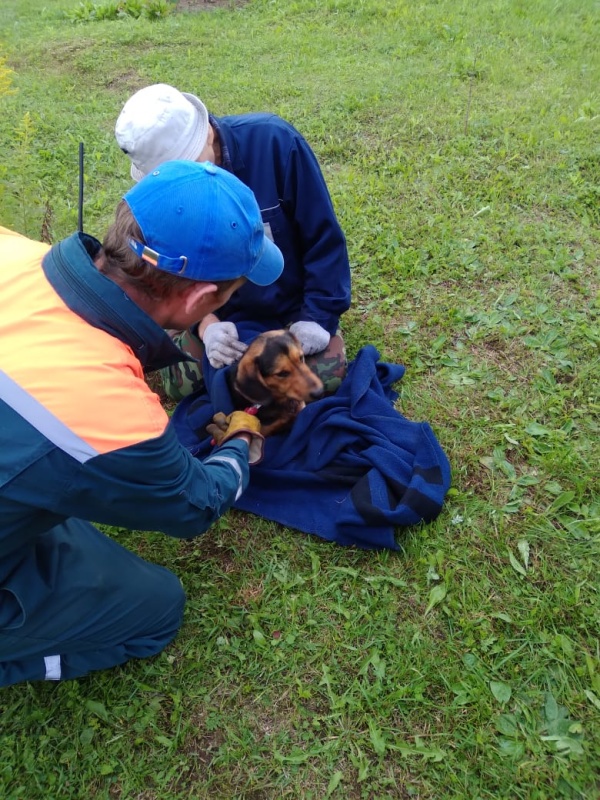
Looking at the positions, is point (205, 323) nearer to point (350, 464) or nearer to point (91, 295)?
point (350, 464)

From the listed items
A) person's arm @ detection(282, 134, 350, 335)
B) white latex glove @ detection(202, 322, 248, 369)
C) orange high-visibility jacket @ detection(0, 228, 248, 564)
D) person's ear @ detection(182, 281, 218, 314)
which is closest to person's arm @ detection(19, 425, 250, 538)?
orange high-visibility jacket @ detection(0, 228, 248, 564)

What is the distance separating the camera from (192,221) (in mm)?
1987

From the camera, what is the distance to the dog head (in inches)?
144

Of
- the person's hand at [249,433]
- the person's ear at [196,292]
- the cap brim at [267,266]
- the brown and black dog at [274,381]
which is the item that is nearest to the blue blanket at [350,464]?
the brown and black dog at [274,381]

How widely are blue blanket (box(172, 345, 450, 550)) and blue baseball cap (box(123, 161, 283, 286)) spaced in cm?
158

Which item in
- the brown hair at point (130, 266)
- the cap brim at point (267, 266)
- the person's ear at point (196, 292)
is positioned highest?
the brown hair at point (130, 266)

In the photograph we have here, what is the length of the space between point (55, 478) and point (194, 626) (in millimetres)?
1462

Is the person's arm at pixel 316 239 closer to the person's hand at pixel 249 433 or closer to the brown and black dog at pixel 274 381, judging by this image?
the brown and black dog at pixel 274 381

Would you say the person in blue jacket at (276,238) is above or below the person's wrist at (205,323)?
above

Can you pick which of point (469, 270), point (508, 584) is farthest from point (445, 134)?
point (508, 584)

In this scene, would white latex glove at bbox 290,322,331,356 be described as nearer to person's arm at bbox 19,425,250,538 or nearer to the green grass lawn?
the green grass lawn

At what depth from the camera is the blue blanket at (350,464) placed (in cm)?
314

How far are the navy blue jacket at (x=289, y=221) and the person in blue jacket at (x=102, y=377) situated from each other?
4.62ft

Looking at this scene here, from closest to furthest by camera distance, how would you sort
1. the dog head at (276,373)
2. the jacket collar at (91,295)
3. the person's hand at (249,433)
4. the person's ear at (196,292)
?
the jacket collar at (91,295), the person's ear at (196,292), the person's hand at (249,433), the dog head at (276,373)
